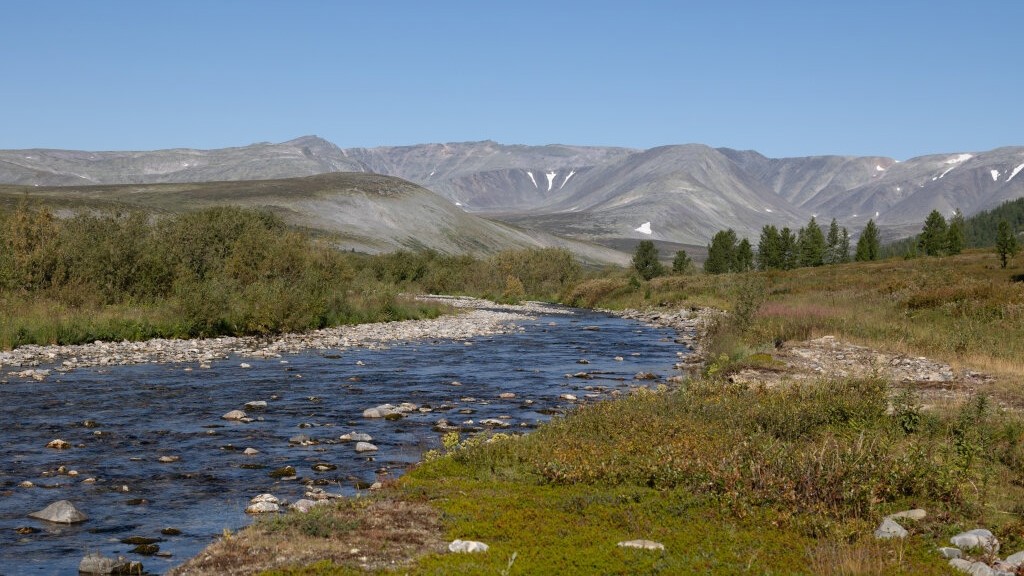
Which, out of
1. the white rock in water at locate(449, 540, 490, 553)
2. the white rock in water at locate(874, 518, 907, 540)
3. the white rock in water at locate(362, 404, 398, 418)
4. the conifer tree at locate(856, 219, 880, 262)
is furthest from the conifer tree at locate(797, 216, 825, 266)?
the white rock in water at locate(449, 540, 490, 553)

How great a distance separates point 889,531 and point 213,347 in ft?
104

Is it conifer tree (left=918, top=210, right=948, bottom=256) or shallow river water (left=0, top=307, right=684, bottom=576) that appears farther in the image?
conifer tree (left=918, top=210, right=948, bottom=256)

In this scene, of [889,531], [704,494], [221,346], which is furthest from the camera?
[221,346]

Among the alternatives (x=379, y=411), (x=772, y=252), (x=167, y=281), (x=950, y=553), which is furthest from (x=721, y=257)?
(x=950, y=553)

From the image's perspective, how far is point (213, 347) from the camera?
36.8 m

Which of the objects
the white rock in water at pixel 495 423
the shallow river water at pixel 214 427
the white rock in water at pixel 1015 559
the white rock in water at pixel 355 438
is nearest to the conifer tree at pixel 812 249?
the shallow river water at pixel 214 427

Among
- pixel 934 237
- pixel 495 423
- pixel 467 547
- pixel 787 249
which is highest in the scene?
pixel 934 237

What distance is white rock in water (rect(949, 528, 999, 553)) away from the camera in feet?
31.4

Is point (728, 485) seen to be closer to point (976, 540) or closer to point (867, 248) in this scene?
point (976, 540)

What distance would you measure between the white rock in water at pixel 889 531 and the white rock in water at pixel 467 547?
4.50 m

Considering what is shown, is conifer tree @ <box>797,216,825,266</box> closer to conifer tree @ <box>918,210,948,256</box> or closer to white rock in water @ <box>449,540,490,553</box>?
conifer tree @ <box>918,210,948,256</box>

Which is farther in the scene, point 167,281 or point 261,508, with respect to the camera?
point 167,281

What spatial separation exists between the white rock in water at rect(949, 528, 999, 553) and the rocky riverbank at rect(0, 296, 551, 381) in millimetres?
25255

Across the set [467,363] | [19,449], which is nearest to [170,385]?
[19,449]
